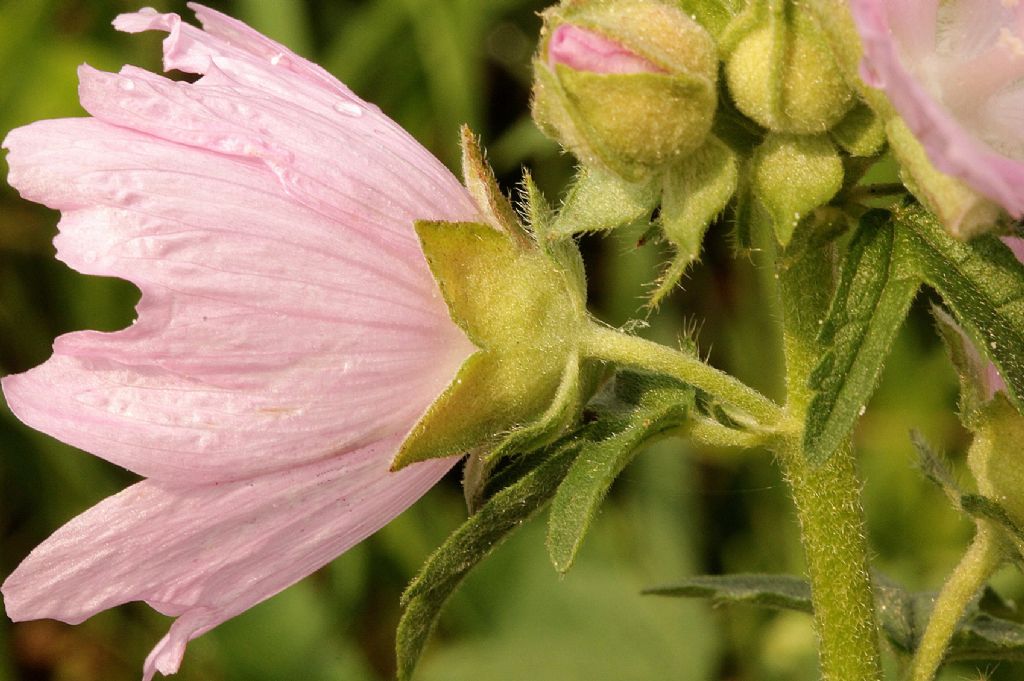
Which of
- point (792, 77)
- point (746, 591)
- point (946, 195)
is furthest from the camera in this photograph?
point (746, 591)

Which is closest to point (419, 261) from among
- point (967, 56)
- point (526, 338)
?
point (526, 338)

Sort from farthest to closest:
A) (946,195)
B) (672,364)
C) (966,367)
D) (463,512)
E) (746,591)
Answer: (463,512)
(746,591)
(966,367)
(672,364)
(946,195)

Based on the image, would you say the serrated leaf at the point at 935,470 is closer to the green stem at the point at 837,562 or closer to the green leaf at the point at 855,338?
the green stem at the point at 837,562

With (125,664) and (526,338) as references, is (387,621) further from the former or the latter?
(526,338)

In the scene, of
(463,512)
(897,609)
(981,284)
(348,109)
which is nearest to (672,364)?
(981,284)

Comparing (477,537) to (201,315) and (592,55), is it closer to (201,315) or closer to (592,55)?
(201,315)

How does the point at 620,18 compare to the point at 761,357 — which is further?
the point at 761,357

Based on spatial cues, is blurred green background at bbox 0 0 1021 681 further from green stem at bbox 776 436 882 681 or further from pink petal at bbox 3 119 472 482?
pink petal at bbox 3 119 472 482
